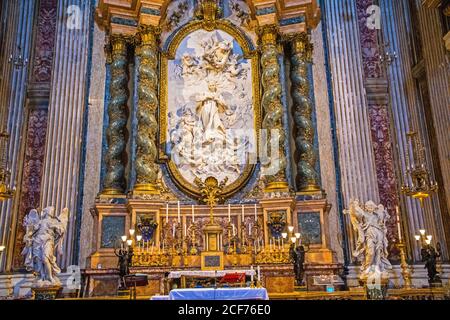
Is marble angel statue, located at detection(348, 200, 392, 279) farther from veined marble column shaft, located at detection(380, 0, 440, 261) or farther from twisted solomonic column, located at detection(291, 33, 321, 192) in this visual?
veined marble column shaft, located at detection(380, 0, 440, 261)

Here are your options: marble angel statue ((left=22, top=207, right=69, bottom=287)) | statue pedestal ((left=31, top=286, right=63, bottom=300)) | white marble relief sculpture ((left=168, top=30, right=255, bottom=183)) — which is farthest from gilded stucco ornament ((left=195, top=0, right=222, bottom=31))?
statue pedestal ((left=31, top=286, right=63, bottom=300))

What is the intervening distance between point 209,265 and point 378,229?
3300 millimetres

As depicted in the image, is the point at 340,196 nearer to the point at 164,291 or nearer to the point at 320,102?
the point at 320,102

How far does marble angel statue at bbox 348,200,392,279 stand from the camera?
26.0 ft

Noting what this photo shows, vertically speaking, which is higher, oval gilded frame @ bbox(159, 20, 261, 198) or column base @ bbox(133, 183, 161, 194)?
oval gilded frame @ bbox(159, 20, 261, 198)

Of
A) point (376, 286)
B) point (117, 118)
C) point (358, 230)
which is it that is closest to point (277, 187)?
point (358, 230)

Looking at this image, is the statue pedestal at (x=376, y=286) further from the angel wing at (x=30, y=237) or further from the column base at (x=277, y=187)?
the angel wing at (x=30, y=237)

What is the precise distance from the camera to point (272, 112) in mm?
10414

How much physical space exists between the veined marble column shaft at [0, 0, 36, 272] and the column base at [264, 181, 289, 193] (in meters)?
5.60

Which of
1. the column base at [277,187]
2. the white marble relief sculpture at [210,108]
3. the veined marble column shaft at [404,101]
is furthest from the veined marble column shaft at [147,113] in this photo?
the veined marble column shaft at [404,101]

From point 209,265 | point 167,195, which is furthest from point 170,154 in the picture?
point 209,265

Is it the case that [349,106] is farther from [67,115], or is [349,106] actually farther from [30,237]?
[30,237]

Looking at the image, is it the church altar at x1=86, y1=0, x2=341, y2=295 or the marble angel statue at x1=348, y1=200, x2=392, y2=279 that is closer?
the marble angel statue at x1=348, y1=200, x2=392, y2=279

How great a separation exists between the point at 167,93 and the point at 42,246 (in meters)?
4.71
